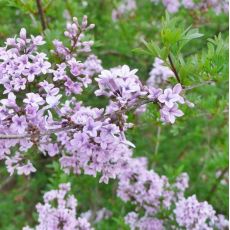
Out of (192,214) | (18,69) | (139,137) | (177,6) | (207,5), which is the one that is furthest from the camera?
(139,137)

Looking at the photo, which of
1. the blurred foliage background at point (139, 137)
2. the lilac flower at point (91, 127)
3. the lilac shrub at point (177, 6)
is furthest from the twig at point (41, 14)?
the lilac shrub at point (177, 6)

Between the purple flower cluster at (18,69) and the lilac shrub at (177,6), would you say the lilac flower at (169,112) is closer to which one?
the purple flower cluster at (18,69)

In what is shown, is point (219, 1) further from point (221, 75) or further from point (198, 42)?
point (221, 75)

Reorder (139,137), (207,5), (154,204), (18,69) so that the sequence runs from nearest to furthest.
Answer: (18,69) < (154,204) < (207,5) < (139,137)

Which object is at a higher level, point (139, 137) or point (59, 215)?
point (139, 137)

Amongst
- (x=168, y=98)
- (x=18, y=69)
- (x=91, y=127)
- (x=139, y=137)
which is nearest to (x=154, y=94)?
(x=168, y=98)

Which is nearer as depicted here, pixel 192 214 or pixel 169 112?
pixel 169 112

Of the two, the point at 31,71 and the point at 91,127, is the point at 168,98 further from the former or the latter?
the point at 31,71

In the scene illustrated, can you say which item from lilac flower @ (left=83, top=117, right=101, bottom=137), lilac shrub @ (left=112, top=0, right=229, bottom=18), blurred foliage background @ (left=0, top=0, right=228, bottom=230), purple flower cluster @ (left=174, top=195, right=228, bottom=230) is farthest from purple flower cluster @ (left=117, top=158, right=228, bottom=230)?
lilac shrub @ (left=112, top=0, right=229, bottom=18)
